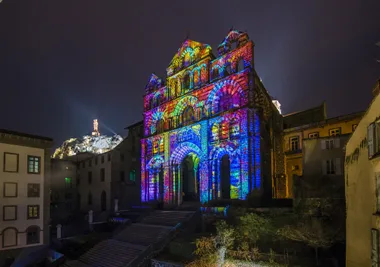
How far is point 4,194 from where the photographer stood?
102 feet

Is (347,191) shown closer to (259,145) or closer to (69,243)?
(259,145)

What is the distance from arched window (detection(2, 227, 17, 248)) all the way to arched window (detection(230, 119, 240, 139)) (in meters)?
24.0

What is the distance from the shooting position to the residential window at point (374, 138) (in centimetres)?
1230

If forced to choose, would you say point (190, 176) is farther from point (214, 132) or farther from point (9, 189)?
point (9, 189)

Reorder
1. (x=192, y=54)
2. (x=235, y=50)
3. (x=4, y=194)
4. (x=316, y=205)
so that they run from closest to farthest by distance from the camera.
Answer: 1. (x=316, y=205)
2. (x=4, y=194)
3. (x=235, y=50)
4. (x=192, y=54)

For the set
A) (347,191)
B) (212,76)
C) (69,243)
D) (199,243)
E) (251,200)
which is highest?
(212,76)

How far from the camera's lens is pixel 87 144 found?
8706 centimetres

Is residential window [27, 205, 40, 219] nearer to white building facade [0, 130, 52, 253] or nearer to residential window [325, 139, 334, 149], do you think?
white building facade [0, 130, 52, 253]

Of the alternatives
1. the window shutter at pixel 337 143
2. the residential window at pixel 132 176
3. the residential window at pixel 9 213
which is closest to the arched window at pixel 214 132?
the window shutter at pixel 337 143

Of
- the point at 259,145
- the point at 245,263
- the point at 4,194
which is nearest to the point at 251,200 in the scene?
the point at 259,145

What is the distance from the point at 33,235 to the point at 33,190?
459 cm

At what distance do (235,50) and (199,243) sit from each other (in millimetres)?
22464

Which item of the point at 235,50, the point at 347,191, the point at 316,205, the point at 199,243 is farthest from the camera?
the point at 235,50

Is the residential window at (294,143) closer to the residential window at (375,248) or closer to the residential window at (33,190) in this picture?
the residential window at (375,248)
